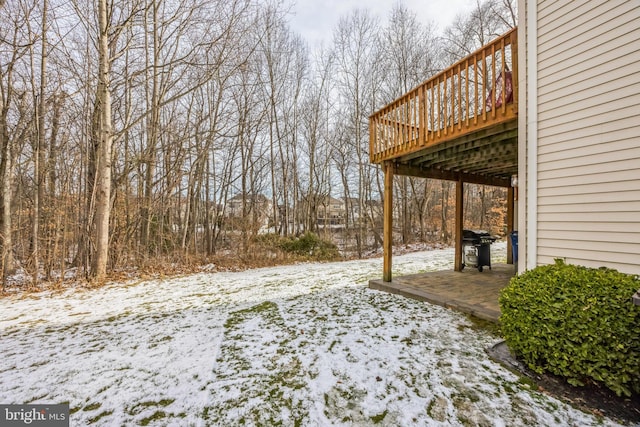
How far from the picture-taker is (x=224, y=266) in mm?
7230

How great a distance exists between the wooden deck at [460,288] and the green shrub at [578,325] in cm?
103

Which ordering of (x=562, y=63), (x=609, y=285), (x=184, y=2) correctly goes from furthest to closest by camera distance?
(x=184, y=2)
(x=562, y=63)
(x=609, y=285)

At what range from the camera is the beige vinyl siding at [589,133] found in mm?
2162

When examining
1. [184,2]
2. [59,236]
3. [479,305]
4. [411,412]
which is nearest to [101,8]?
[184,2]

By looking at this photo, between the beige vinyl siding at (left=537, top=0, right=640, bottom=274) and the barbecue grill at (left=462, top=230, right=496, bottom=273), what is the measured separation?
2.90 meters

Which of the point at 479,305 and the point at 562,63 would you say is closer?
the point at 562,63

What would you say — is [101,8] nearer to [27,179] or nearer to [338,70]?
[27,179]

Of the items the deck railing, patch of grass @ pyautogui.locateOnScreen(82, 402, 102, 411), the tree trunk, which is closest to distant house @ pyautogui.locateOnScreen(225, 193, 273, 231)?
the tree trunk

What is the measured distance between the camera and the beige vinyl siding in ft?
7.09

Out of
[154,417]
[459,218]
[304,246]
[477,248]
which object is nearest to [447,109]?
[459,218]

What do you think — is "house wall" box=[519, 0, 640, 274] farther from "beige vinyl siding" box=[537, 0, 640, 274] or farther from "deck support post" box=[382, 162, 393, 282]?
"deck support post" box=[382, 162, 393, 282]

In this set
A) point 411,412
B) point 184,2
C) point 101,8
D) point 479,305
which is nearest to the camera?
point 411,412

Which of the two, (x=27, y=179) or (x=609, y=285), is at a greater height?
(x=27, y=179)

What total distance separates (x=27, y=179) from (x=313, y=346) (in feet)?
29.1
